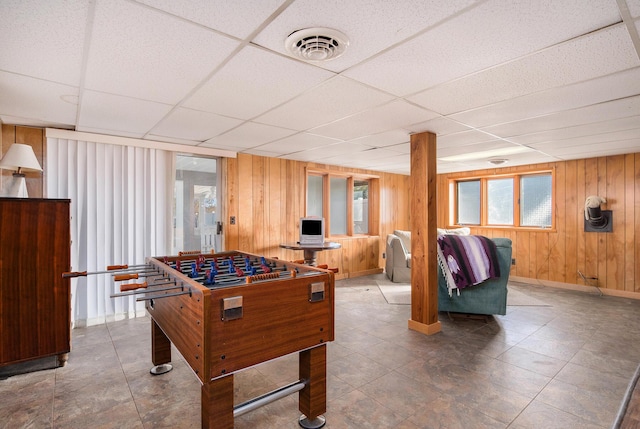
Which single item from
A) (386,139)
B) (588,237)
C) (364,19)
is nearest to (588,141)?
(588,237)

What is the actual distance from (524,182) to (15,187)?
23.4 ft

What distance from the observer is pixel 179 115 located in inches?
116

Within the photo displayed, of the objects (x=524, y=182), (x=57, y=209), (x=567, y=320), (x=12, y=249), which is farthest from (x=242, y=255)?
(x=524, y=182)

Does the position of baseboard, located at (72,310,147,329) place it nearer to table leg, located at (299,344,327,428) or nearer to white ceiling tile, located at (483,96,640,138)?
table leg, located at (299,344,327,428)

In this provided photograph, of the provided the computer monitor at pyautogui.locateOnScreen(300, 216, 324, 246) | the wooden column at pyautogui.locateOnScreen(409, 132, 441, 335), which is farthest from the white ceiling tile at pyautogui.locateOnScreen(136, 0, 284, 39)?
the computer monitor at pyautogui.locateOnScreen(300, 216, 324, 246)

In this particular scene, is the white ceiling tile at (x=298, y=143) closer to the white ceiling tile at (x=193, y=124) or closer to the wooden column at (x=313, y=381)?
the white ceiling tile at (x=193, y=124)

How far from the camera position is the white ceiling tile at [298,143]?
377 cm

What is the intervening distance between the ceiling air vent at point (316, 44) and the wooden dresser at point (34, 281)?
2433 millimetres

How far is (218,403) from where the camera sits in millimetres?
1578

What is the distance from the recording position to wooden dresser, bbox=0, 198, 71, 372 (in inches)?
99.0

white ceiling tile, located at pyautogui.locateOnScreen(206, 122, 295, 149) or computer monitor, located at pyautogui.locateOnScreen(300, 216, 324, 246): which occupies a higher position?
white ceiling tile, located at pyautogui.locateOnScreen(206, 122, 295, 149)

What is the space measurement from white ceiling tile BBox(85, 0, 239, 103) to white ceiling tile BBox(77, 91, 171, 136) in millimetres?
203

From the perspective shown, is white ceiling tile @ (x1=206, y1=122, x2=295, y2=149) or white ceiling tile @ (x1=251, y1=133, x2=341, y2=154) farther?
white ceiling tile @ (x1=251, y1=133, x2=341, y2=154)

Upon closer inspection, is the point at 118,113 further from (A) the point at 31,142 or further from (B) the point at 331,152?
(B) the point at 331,152
